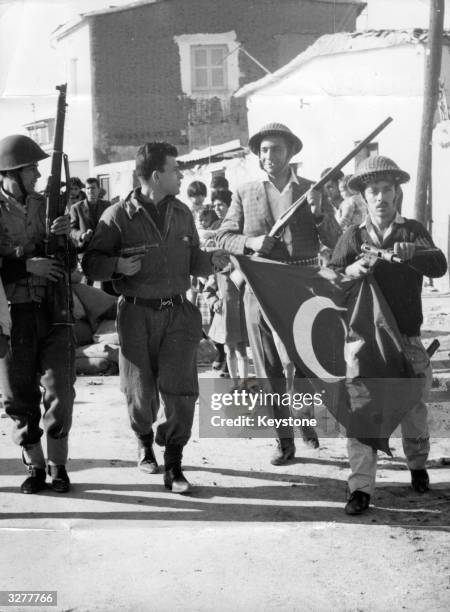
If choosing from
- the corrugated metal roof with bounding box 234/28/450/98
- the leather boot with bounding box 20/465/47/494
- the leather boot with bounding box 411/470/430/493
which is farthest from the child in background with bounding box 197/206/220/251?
the corrugated metal roof with bounding box 234/28/450/98

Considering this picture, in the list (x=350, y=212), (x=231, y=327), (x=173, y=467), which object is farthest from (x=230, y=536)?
(x=350, y=212)

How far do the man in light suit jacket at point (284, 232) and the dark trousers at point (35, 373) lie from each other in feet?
4.43

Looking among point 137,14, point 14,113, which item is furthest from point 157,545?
point 137,14

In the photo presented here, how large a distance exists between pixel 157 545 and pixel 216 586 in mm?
579

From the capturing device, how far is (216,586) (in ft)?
12.0

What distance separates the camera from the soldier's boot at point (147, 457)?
17.7 feet

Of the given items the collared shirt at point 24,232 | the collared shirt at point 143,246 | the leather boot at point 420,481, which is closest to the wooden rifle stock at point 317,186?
the collared shirt at point 143,246

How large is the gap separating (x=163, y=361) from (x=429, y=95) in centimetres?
841

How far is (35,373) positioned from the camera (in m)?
5.07

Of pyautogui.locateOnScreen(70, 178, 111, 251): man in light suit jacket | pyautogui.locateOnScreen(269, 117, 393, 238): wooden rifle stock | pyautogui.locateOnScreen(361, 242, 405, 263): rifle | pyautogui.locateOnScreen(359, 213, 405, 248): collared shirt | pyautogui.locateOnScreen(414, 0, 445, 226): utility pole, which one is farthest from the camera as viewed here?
pyautogui.locateOnScreen(414, 0, 445, 226): utility pole

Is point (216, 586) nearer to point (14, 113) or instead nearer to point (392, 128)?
point (14, 113)

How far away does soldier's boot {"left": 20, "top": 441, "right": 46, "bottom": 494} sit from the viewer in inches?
199

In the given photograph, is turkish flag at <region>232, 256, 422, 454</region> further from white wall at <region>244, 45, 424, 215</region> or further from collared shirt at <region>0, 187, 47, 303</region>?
white wall at <region>244, 45, 424, 215</region>

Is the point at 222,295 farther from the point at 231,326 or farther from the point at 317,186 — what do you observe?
the point at 317,186
